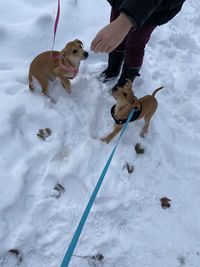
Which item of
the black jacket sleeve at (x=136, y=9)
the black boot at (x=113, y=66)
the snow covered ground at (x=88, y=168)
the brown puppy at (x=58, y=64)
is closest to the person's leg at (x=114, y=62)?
the black boot at (x=113, y=66)

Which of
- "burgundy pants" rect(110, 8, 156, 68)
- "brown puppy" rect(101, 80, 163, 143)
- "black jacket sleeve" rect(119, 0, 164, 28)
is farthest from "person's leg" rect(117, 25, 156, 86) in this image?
"black jacket sleeve" rect(119, 0, 164, 28)

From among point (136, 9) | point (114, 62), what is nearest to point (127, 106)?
point (114, 62)

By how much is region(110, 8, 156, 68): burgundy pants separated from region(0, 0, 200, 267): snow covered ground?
0.40m

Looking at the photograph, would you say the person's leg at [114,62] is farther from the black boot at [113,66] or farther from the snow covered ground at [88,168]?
the snow covered ground at [88,168]

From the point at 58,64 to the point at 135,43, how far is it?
0.60 m

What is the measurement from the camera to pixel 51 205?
2.04 m

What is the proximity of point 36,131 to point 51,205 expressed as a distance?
57 cm

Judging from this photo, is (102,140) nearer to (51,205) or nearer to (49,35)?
(51,205)

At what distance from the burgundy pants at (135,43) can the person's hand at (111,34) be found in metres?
0.75

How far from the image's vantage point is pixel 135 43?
224cm

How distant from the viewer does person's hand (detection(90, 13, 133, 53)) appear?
1.35 metres

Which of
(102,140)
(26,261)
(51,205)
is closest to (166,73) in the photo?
(102,140)

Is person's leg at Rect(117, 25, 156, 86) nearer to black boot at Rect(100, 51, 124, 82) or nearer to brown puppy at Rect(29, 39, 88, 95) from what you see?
black boot at Rect(100, 51, 124, 82)

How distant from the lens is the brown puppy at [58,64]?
7.57ft
